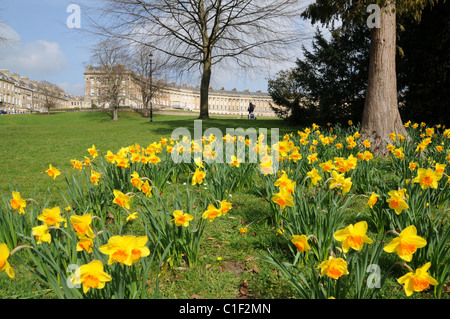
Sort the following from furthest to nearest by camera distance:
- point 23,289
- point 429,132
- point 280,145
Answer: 1. point 429,132
2. point 280,145
3. point 23,289

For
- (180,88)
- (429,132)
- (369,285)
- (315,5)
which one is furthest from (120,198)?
(180,88)

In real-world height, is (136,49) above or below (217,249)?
above

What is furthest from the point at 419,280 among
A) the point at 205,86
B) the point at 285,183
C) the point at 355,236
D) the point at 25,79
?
the point at 25,79

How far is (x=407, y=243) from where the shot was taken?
1287 millimetres

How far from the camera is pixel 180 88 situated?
89875 millimetres

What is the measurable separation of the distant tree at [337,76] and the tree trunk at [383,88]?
17.0 feet

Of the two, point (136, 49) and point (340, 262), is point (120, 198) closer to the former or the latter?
point (340, 262)

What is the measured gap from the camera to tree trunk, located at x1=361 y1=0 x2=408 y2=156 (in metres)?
6.15

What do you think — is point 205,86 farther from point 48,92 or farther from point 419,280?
point 48,92

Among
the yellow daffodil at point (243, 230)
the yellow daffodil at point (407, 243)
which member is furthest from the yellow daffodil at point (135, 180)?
the yellow daffodil at point (407, 243)

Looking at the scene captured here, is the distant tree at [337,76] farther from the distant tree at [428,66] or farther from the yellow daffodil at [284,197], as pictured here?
the yellow daffodil at [284,197]

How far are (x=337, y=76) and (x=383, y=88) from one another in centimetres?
665
